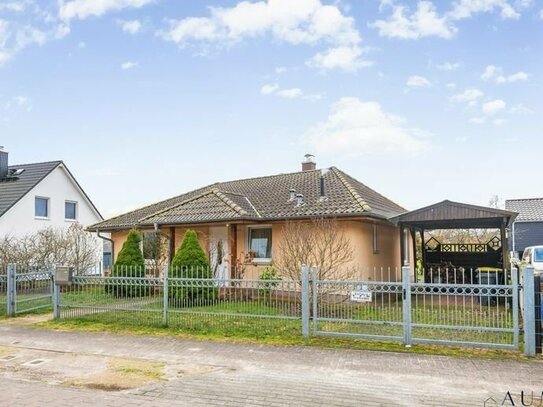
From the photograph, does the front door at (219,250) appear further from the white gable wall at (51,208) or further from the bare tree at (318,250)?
the white gable wall at (51,208)

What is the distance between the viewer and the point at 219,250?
16891 mm

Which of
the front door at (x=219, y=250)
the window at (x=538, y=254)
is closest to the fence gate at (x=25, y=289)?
the front door at (x=219, y=250)

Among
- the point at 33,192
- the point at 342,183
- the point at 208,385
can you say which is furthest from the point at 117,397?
the point at 33,192

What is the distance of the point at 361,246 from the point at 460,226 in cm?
360

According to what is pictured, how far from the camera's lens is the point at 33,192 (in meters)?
25.5

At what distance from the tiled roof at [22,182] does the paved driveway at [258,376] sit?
17.0 meters

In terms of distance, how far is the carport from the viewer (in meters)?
14.3

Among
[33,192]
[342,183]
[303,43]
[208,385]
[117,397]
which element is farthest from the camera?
[33,192]

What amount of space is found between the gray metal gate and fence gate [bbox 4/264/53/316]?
25.0 feet

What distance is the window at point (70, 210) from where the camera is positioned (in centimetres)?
2840

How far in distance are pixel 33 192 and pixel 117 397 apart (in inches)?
883

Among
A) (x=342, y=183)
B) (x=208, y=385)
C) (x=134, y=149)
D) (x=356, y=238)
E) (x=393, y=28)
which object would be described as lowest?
(x=208, y=385)

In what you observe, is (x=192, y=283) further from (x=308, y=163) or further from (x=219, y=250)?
(x=308, y=163)

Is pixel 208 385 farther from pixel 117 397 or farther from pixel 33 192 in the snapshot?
pixel 33 192
